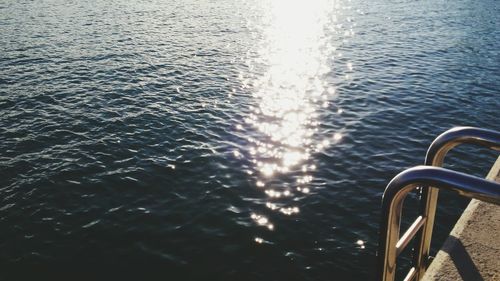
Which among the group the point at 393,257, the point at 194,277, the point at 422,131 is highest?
the point at 393,257

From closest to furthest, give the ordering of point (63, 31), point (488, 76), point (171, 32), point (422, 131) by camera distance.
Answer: point (422, 131) < point (488, 76) < point (63, 31) < point (171, 32)

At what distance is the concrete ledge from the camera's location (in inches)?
217

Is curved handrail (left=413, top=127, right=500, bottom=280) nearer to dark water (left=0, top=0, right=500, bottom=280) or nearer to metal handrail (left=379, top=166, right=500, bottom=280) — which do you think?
metal handrail (left=379, top=166, right=500, bottom=280)

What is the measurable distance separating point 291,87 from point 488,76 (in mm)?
15306

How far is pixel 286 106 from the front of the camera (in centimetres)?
2472

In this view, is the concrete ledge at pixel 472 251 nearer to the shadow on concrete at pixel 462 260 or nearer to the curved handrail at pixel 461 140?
the shadow on concrete at pixel 462 260

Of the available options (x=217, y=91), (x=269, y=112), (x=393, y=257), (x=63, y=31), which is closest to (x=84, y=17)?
(x=63, y=31)

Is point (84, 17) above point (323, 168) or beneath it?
above

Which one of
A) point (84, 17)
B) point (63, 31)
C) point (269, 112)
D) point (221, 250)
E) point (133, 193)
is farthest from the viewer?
point (84, 17)

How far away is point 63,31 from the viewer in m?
42.7

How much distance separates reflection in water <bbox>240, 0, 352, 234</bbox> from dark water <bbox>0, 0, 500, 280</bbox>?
121mm

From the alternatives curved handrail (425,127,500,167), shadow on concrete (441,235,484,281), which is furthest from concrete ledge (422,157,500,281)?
curved handrail (425,127,500,167)

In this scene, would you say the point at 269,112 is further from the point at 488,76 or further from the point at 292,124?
the point at 488,76

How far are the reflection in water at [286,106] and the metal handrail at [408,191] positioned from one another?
385 inches
